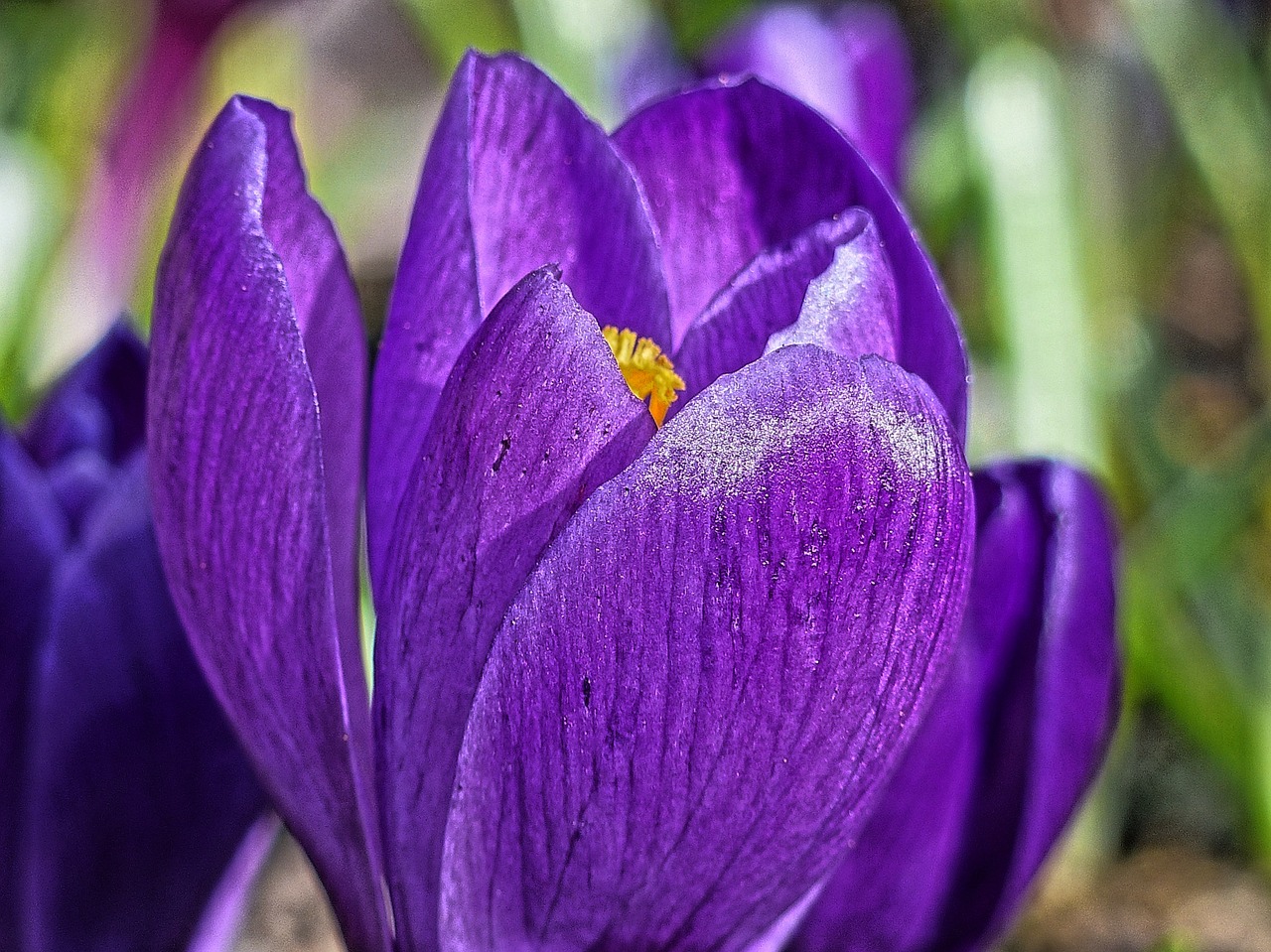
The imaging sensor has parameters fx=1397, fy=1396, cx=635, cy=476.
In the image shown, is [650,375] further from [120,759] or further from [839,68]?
[839,68]

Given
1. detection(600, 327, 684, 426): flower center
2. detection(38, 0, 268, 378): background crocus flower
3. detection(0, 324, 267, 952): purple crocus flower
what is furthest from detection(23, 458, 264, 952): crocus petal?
detection(38, 0, 268, 378): background crocus flower

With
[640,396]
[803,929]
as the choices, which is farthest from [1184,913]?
[640,396]

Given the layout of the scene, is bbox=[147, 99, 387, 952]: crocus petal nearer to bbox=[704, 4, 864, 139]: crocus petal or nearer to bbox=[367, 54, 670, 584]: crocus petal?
bbox=[367, 54, 670, 584]: crocus petal

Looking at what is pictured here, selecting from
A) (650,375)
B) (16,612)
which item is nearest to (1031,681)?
(650,375)

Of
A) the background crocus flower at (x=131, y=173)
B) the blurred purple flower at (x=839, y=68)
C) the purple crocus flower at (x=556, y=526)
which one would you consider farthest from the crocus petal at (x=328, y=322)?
the background crocus flower at (x=131, y=173)

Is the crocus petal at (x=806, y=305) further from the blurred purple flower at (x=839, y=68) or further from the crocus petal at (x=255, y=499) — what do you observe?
the blurred purple flower at (x=839, y=68)

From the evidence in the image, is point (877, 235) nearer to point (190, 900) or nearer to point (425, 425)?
point (425, 425)
